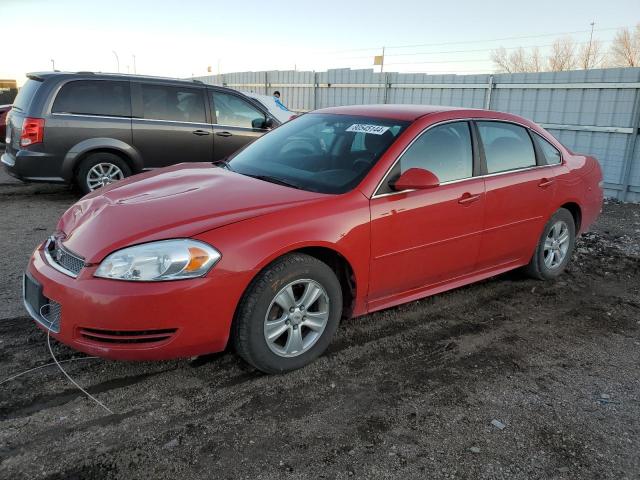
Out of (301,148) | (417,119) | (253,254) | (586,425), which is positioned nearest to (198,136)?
(301,148)

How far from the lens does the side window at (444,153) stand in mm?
3832

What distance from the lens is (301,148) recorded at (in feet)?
13.7

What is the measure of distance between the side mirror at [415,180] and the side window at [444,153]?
13cm

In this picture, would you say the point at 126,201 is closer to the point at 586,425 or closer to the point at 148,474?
the point at 148,474

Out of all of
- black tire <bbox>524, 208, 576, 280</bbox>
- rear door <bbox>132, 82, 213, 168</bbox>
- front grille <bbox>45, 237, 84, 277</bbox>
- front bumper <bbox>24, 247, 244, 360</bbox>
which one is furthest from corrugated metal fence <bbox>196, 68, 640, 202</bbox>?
front grille <bbox>45, 237, 84, 277</bbox>

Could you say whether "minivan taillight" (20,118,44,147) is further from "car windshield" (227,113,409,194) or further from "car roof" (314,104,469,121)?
"car roof" (314,104,469,121)

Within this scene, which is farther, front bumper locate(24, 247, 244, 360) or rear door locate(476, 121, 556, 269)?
rear door locate(476, 121, 556, 269)

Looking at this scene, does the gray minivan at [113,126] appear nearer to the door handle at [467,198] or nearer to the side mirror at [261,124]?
the side mirror at [261,124]

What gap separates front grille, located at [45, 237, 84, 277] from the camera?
2.95 meters

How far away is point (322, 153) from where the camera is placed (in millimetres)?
4000

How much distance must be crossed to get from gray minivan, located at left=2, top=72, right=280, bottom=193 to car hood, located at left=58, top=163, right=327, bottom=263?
10.2 ft

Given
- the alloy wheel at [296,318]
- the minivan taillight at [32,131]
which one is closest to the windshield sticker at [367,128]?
the alloy wheel at [296,318]

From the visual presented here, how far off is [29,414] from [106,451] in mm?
576

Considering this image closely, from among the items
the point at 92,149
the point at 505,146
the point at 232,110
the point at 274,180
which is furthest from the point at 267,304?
the point at 232,110
